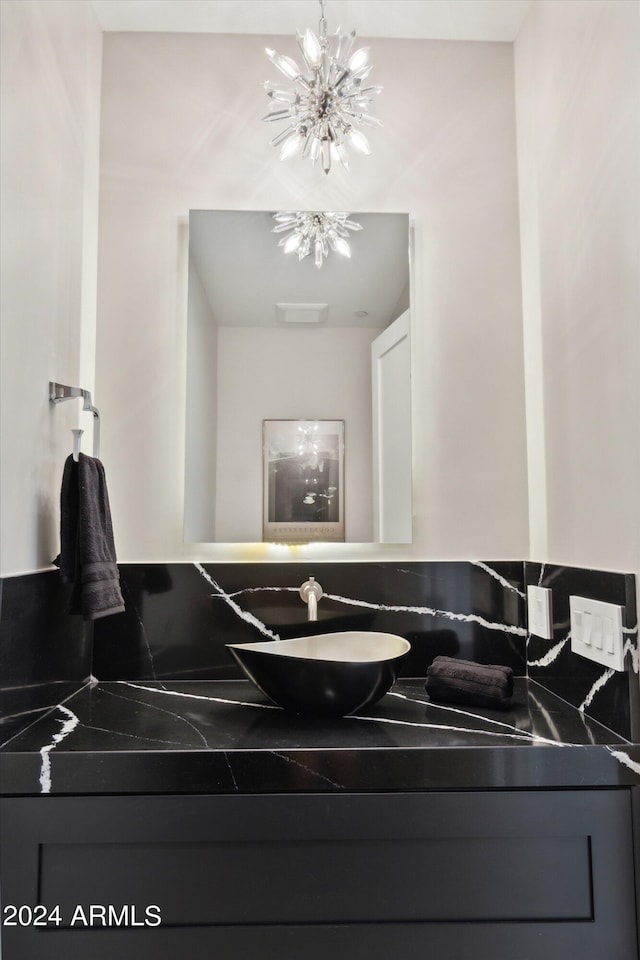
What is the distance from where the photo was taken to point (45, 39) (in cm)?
138

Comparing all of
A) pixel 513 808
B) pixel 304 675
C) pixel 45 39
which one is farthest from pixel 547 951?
pixel 45 39

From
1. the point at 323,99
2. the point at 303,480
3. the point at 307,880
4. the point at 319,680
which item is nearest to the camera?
the point at 307,880

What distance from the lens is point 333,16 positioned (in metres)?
1.73

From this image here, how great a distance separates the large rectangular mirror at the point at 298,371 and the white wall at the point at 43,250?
30 cm

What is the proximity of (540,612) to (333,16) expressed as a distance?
1709 mm

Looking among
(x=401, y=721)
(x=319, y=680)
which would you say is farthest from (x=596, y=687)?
(x=319, y=680)

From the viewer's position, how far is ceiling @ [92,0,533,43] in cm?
170

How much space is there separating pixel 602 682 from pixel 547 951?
478 millimetres

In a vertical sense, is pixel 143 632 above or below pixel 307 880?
above

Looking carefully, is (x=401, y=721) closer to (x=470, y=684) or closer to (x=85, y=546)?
(x=470, y=684)

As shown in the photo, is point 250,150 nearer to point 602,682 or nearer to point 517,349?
point 517,349

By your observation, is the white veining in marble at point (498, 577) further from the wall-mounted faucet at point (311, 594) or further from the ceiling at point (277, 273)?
the ceiling at point (277, 273)

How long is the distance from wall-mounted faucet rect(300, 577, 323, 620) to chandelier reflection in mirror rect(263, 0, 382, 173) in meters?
1.09

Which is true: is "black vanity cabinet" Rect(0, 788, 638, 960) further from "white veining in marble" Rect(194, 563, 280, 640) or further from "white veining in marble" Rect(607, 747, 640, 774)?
"white veining in marble" Rect(194, 563, 280, 640)
